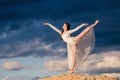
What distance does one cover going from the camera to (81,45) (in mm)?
30953

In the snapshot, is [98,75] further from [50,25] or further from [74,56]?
[50,25]

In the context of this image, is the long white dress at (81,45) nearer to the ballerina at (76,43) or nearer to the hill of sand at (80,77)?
the ballerina at (76,43)

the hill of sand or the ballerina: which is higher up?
the ballerina

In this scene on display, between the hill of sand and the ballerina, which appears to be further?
the ballerina

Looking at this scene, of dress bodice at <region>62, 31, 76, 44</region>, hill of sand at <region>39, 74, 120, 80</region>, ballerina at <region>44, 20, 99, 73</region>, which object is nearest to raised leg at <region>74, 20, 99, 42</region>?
ballerina at <region>44, 20, 99, 73</region>

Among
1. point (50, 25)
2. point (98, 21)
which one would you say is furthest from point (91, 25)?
point (50, 25)

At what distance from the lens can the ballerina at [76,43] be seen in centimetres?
3006

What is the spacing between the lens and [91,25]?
3027cm

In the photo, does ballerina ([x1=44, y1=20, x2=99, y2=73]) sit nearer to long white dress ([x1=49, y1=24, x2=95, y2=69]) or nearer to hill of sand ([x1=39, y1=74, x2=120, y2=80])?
long white dress ([x1=49, y1=24, x2=95, y2=69])

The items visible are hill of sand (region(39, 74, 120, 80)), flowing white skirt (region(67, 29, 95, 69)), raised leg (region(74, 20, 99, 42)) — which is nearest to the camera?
hill of sand (region(39, 74, 120, 80))

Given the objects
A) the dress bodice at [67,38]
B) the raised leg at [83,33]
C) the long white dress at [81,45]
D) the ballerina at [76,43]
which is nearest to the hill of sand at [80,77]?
the ballerina at [76,43]

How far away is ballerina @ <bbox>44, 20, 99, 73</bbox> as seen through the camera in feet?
98.6

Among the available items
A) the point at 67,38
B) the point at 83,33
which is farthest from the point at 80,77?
the point at 83,33

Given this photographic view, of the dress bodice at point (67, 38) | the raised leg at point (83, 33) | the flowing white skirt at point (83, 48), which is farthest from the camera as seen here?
the flowing white skirt at point (83, 48)
